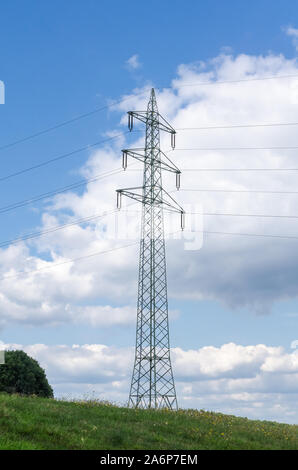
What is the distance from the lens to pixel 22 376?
138ft

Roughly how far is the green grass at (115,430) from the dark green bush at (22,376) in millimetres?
15721

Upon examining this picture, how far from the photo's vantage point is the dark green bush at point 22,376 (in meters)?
42.0

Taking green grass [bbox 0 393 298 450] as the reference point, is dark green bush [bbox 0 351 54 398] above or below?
above

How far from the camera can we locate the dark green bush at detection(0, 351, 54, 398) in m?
42.0

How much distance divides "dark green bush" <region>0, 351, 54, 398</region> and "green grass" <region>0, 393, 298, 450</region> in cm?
1572

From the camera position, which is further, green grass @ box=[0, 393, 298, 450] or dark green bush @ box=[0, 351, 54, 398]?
dark green bush @ box=[0, 351, 54, 398]

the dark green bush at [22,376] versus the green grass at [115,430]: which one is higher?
the dark green bush at [22,376]

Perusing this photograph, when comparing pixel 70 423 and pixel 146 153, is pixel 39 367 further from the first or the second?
pixel 70 423

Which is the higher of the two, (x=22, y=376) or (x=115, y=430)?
(x=22, y=376)

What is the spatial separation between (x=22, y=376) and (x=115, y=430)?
23.3 meters

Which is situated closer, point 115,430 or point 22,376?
point 115,430
